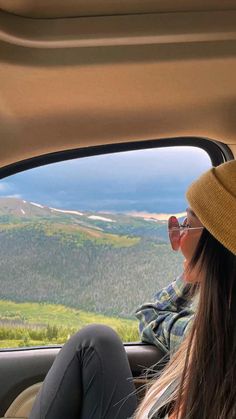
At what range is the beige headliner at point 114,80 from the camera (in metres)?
1.35

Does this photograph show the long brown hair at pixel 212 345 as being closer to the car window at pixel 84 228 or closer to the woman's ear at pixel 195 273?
the woman's ear at pixel 195 273

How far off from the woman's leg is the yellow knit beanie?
0.77 m

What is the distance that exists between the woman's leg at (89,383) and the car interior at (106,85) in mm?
159

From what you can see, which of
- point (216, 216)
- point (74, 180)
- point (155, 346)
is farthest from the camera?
point (155, 346)

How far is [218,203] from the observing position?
2.83 ft

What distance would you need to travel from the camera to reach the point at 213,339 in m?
0.93

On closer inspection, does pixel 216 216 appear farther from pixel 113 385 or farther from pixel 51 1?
pixel 113 385

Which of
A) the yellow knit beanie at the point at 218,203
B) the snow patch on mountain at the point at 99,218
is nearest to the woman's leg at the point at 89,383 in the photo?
the snow patch on mountain at the point at 99,218

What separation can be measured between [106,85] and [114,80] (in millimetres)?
34

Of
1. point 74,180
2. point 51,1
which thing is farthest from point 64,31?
point 74,180

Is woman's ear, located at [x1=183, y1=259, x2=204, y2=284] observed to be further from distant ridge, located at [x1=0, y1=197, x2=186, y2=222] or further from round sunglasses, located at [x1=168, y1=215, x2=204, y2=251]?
distant ridge, located at [x1=0, y1=197, x2=186, y2=222]

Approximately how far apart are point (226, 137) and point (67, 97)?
475 millimetres

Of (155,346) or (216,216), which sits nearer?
(216,216)

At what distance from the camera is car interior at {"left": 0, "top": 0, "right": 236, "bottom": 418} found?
1334 millimetres
